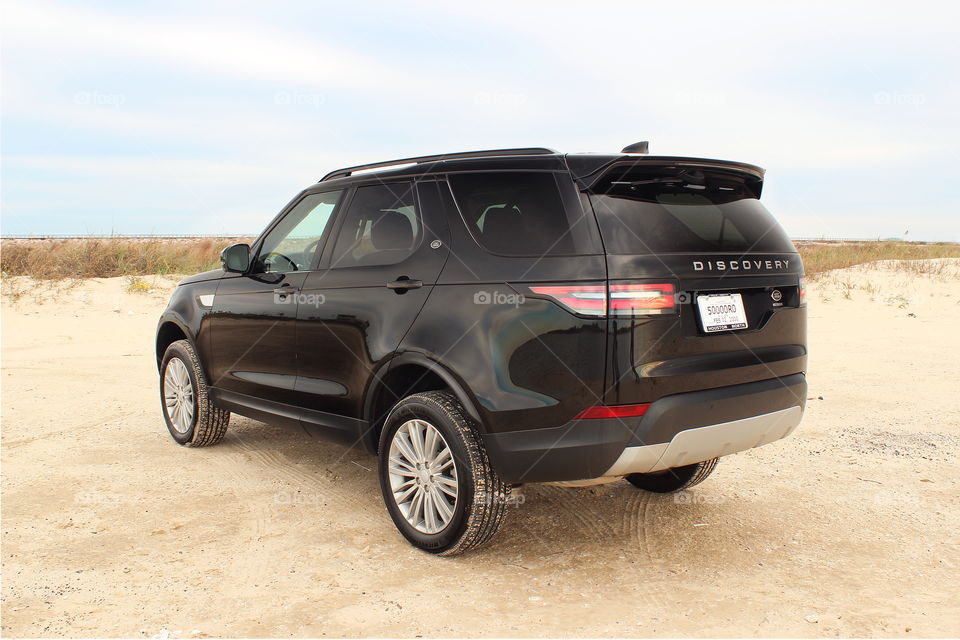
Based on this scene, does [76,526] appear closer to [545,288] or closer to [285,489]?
[285,489]

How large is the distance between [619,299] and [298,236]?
8.50 feet

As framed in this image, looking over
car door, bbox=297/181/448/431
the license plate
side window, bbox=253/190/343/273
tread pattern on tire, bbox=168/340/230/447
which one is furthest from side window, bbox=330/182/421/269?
tread pattern on tire, bbox=168/340/230/447

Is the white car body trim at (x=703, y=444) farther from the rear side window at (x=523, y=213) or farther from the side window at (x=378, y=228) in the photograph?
the side window at (x=378, y=228)

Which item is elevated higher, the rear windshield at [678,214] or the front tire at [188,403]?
the rear windshield at [678,214]

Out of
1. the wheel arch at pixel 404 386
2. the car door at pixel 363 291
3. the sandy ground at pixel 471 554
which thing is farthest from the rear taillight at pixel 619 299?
the sandy ground at pixel 471 554

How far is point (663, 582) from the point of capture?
3594 millimetres

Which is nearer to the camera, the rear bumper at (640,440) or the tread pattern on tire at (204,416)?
the rear bumper at (640,440)

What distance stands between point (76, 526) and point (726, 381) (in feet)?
11.4

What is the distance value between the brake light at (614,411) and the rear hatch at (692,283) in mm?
30

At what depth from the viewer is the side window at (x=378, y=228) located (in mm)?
4152

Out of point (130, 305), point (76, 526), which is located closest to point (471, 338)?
point (76, 526)

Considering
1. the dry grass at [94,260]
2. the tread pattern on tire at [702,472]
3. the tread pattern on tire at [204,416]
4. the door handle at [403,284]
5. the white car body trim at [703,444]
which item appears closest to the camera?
the white car body trim at [703,444]

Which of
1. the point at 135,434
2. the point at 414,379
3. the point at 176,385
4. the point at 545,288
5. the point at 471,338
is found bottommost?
the point at 135,434

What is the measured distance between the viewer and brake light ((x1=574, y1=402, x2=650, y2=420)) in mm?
3303
